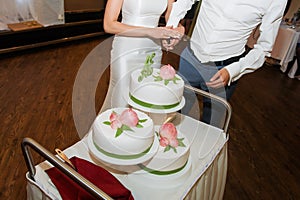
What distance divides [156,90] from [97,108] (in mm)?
944

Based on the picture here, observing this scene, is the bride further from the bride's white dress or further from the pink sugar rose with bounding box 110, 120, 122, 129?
the pink sugar rose with bounding box 110, 120, 122, 129

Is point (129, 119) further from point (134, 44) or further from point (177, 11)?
point (134, 44)

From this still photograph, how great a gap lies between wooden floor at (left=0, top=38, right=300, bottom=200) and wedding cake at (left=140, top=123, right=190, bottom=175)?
93 centimetres

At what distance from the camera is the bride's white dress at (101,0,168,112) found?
1.38 metres

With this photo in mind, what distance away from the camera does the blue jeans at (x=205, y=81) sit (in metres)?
1.25

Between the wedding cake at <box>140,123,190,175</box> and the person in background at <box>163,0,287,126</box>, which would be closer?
the wedding cake at <box>140,123,190,175</box>

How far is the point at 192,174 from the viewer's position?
888 mm

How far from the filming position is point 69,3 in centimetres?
383

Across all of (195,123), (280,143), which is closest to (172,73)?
(195,123)

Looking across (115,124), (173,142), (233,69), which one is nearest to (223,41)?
(233,69)

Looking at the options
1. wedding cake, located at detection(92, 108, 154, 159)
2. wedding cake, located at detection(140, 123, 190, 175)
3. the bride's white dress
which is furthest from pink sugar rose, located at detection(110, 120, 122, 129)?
the bride's white dress

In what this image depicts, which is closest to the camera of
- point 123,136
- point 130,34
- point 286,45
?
point 123,136

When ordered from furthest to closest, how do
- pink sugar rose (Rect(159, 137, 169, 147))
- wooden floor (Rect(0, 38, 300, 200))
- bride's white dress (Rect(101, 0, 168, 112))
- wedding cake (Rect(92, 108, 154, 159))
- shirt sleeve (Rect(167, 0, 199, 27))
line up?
wooden floor (Rect(0, 38, 300, 200)) < bride's white dress (Rect(101, 0, 168, 112)) < shirt sleeve (Rect(167, 0, 199, 27)) < pink sugar rose (Rect(159, 137, 169, 147)) < wedding cake (Rect(92, 108, 154, 159))

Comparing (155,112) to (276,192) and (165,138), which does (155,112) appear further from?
(276,192)
